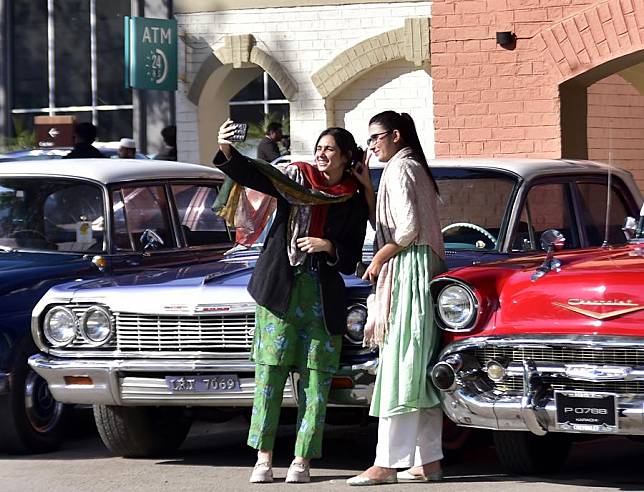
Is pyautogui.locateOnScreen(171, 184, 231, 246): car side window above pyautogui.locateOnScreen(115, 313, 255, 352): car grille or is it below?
above

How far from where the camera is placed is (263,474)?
7672mm

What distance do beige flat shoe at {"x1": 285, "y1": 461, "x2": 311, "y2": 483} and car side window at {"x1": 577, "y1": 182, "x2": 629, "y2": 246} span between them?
2.26 m

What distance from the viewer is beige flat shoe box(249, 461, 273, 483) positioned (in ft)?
25.2

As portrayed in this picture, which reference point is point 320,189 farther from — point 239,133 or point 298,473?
point 298,473

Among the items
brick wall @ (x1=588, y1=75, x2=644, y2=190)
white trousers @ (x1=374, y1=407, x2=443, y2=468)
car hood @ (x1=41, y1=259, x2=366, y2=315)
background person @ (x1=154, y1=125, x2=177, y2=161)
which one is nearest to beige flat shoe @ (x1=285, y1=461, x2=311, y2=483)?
white trousers @ (x1=374, y1=407, x2=443, y2=468)

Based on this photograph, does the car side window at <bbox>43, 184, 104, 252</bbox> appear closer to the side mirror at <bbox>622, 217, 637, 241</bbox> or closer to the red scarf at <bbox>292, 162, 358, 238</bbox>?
the red scarf at <bbox>292, 162, 358, 238</bbox>

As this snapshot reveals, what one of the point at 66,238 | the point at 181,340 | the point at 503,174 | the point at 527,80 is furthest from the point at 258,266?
the point at 527,80

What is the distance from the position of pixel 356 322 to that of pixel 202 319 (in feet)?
2.47

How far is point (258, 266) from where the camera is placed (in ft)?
25.4

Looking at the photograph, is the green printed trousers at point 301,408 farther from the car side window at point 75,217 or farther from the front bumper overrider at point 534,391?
the car side window at point 75,217

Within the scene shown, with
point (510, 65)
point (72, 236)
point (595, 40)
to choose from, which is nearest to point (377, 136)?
point (72, 236)

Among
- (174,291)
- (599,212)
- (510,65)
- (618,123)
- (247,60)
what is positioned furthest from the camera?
(247,60)

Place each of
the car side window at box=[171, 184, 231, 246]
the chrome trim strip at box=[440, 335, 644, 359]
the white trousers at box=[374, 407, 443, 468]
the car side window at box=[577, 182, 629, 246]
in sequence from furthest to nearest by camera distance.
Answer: the car side window at box=[171, 184, 231, 246]
the car side window at box=[577, 182, 629, 246]
the white trousers at box=[374, 407, 443, 468]
the chrome trim strip at box=[440, 335, 644, 359]

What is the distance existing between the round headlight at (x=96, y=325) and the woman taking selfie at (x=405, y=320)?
1417 mm
